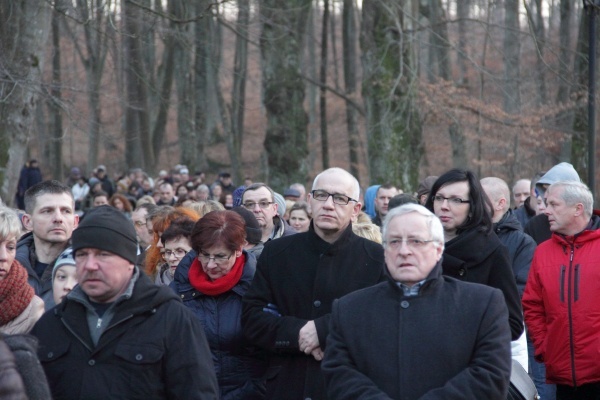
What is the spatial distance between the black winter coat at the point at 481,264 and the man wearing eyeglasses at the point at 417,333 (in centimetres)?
126

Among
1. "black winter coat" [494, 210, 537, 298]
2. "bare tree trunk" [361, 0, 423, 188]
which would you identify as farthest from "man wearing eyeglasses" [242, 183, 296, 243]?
"bare tree trunk" [361, 0, 423, 188]

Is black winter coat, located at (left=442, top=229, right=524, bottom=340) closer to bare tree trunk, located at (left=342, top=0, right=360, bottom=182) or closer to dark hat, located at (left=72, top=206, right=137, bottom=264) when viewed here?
dark hat, located at (left=72, top=206, right=137, bottom=264)

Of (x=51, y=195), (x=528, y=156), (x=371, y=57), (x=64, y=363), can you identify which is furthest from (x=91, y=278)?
(x=528, y=156)

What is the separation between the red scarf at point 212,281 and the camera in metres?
6.16

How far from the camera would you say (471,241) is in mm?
6199

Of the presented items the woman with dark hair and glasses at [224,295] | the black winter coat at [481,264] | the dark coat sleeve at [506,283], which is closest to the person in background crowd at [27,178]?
the woman with dark hair and glasses at [224,295]

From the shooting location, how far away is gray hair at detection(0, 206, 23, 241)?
553 centimetres

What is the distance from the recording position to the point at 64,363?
4.52m

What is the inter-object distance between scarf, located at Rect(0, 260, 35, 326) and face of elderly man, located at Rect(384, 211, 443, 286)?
195cm

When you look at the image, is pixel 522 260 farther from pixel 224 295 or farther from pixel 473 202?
pixel 224 295

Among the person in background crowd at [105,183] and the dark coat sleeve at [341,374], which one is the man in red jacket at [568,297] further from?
the person in background crowd at [105,183]

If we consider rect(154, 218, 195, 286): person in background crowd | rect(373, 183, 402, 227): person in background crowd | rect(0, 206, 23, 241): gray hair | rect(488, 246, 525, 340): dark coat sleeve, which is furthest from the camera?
rect(373, 183, 402, 227): person in background crowd

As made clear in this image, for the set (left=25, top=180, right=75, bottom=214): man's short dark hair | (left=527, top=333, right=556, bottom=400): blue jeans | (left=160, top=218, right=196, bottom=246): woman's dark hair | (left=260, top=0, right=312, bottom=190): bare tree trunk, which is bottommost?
(left=527, top=333, right=556, bottom=400): blue jeans

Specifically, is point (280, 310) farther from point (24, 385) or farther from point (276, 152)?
point (276, 152)
